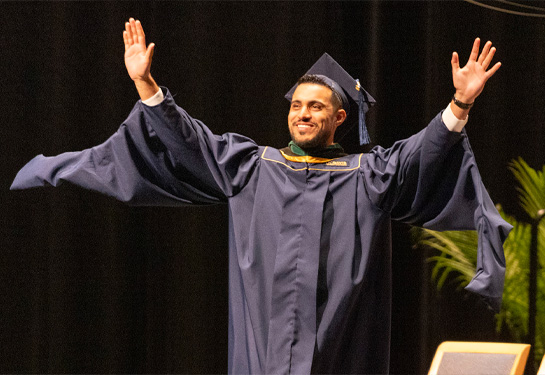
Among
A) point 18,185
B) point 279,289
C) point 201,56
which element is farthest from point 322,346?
point 201,56

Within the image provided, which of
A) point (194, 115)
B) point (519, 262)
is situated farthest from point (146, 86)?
point (519, 262)

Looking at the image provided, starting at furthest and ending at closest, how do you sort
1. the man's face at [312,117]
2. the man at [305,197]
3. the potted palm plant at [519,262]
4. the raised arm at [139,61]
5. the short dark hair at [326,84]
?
the potted palm plant at [519,262] < the short dark hair at [326,84] < the man's face at [312,117] < the raised arm at [139,61] < the man at [305,197]

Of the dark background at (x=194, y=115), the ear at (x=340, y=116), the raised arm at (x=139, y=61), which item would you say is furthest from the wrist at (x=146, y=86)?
the dark background at (x=194, y=115)

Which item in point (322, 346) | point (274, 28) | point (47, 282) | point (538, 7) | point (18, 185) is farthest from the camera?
point (274, 28)

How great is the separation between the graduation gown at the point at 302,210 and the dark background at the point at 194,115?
54.3 inches

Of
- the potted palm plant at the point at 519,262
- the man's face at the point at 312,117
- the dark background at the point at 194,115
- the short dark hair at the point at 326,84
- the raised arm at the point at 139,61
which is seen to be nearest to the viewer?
the raised arm at the point at 139,61

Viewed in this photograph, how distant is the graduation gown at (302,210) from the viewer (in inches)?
95.3

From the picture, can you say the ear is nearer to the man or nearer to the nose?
the man

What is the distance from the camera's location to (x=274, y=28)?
4.29m

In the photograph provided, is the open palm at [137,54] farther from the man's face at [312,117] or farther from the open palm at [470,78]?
the open palm at [470,78]

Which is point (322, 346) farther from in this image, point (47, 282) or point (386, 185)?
point (47, 282)

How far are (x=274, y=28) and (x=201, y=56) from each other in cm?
48

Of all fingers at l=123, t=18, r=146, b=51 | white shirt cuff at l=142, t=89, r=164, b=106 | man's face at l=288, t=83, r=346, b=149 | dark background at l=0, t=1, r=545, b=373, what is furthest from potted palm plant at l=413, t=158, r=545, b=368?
fingers at l=123, t=18, r=146, b=51

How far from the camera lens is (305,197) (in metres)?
2.54
